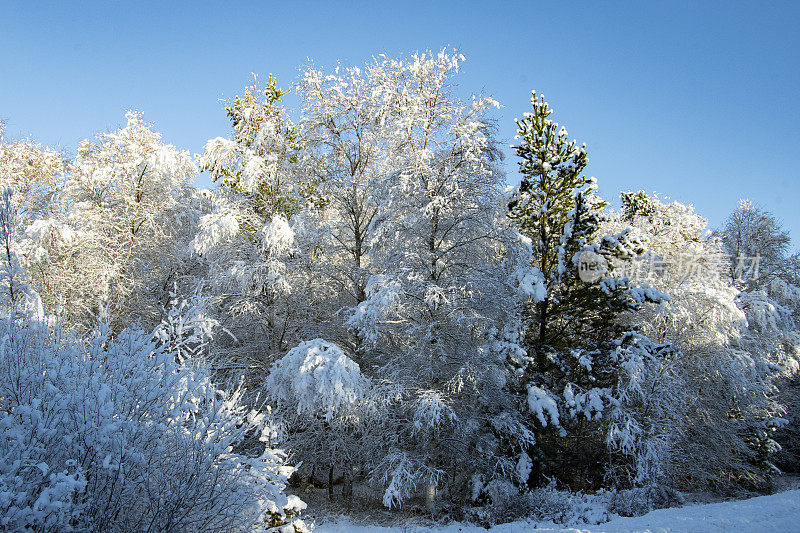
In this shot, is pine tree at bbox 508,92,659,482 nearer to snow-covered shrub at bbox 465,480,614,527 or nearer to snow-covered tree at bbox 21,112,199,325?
snow-covered shrub at bbox 465,480,614,527

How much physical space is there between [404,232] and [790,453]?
1984cm

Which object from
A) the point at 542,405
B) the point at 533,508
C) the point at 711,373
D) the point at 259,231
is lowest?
the point at 533,508

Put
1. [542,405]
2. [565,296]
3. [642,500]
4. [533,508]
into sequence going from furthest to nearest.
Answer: [565,296] < [642,500] < [542,405] < [533,508]

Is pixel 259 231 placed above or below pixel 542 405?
above

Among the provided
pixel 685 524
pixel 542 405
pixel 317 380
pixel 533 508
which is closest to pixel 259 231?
pixel 317 380

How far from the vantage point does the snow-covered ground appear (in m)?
7.65

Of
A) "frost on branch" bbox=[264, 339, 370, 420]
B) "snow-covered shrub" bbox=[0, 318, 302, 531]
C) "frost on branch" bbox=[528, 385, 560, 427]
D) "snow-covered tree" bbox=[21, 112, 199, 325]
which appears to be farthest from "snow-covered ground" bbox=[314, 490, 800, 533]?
"snow-covered tree" bbox=[21, 112, 199, 325]

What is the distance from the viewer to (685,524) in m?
8.02

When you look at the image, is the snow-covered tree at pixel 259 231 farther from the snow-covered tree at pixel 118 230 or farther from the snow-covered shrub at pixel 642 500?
the snow-covered shrub at pixel 642 500

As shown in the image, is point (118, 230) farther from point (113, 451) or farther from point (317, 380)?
point (113, 451)

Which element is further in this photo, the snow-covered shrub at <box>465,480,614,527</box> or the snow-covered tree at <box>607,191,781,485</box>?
the snow-covered tree at <box>607,191,781,485</box>

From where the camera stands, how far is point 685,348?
15750 millimetres

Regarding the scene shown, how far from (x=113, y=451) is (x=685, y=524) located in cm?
944

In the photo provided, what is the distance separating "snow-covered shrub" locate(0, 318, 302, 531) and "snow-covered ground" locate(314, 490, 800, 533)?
5.22 m
